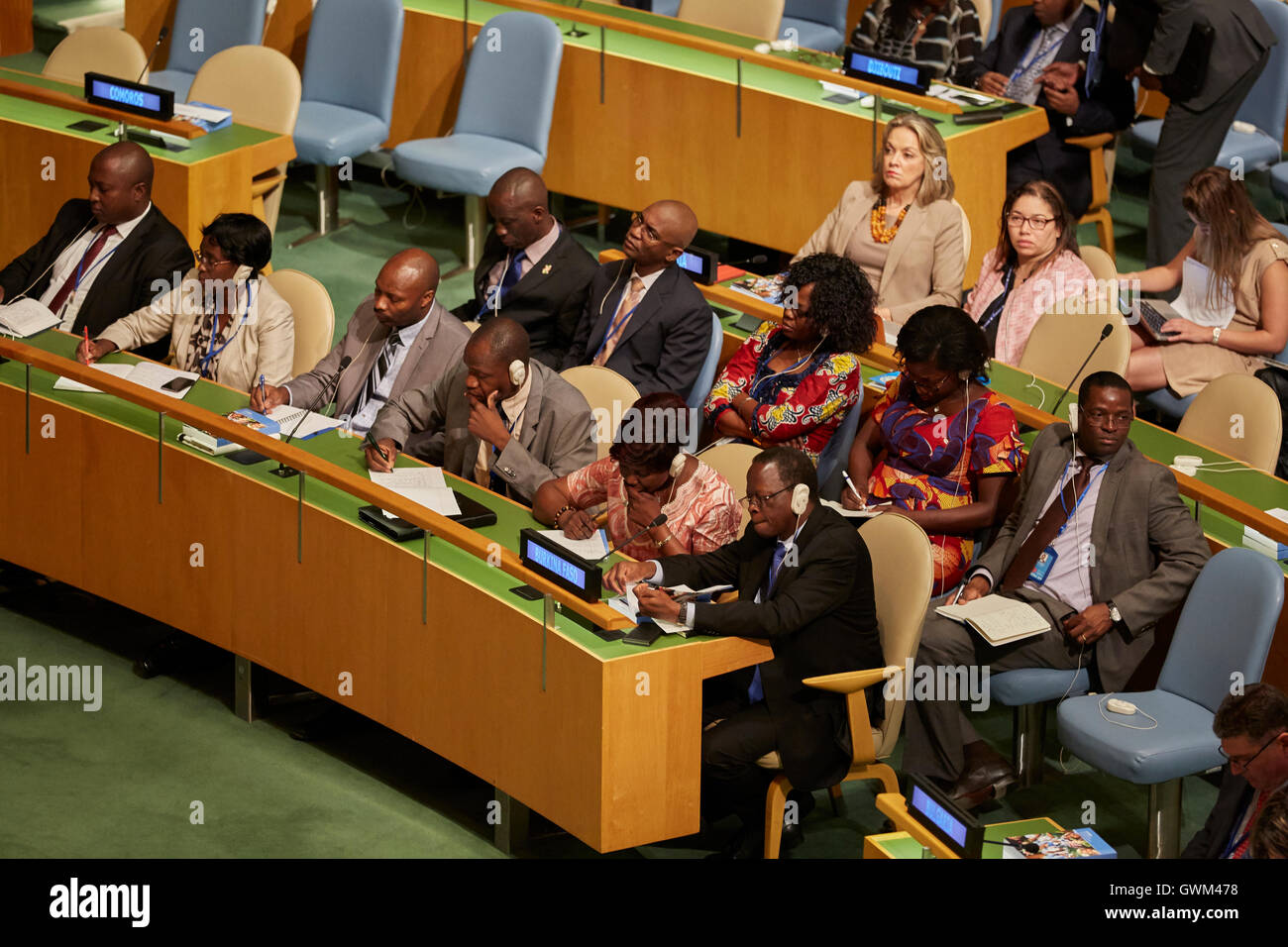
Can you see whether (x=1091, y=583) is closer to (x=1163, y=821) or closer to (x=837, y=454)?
(x=1163, y=821)

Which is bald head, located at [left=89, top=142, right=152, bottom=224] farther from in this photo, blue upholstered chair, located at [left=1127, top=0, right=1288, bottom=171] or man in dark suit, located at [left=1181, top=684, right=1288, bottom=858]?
blue upholstered chair, located at [left=1127, top=0, right=1288, bottom=171]

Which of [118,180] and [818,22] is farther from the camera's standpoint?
[818,22]

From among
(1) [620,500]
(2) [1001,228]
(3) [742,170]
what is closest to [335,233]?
(3) [742,170]

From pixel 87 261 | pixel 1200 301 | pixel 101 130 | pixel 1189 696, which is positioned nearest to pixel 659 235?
pixel 1200 301

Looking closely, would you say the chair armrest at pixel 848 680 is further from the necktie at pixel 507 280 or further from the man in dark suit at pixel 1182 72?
the man in dark suit at pixel 1182 72

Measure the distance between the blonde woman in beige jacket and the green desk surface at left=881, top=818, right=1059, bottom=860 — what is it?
2.54 m

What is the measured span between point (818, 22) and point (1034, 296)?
3.64 m

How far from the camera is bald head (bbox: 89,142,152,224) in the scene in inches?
235

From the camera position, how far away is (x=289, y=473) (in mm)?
4742

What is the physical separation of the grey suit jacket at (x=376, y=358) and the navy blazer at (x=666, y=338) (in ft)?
1.85

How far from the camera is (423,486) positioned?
4.59 meters

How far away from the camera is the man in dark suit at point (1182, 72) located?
276 inches

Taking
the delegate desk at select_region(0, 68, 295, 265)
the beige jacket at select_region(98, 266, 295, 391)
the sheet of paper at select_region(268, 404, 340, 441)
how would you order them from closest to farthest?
the sheet of paper at select_region(268, 404, 340, 441) < the beige jacket at select_region(98, 266, 295, 391) < the delegate desk at select_region(0, 68, 295, 265)

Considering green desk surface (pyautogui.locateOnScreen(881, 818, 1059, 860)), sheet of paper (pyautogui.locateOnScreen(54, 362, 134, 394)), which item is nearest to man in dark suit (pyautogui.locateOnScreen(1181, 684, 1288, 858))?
green desk surface (pyautogui.locateOnScreen(881, 818, 1059, 860))
